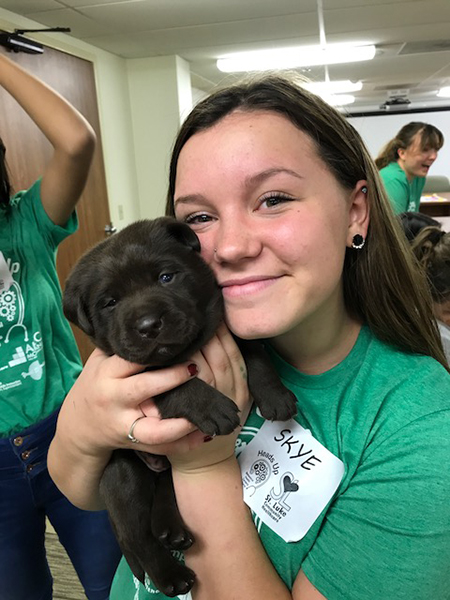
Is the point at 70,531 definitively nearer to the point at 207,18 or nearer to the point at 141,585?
the point at 141,585

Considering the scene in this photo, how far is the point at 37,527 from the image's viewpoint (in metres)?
1.42

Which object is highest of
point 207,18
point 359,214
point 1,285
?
point 207,18

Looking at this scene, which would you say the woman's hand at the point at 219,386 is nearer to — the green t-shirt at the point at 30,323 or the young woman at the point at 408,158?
the green t-shirt at the point at 30,323

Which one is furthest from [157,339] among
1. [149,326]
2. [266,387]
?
[266,387]

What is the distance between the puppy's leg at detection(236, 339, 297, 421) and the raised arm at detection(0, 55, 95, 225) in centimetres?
84

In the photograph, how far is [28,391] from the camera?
142 cm

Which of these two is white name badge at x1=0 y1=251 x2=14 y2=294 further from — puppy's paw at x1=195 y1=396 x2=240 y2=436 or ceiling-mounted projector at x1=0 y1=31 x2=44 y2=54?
ceiling-mounted projector at x1=0 y1=31 x2=44 y2=54

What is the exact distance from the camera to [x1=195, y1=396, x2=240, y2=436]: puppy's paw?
88cm

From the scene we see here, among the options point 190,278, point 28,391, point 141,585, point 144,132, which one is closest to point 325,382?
point 190,278

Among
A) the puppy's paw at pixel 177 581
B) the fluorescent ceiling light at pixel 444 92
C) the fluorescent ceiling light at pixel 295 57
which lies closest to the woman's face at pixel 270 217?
the puppy's paw at pixel 177 581

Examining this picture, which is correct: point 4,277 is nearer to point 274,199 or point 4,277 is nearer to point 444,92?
point 274,199

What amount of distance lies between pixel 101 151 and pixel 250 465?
4.01 m

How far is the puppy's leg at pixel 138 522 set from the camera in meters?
0.96

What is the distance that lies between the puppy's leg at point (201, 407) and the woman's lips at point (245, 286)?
18 centimetres
